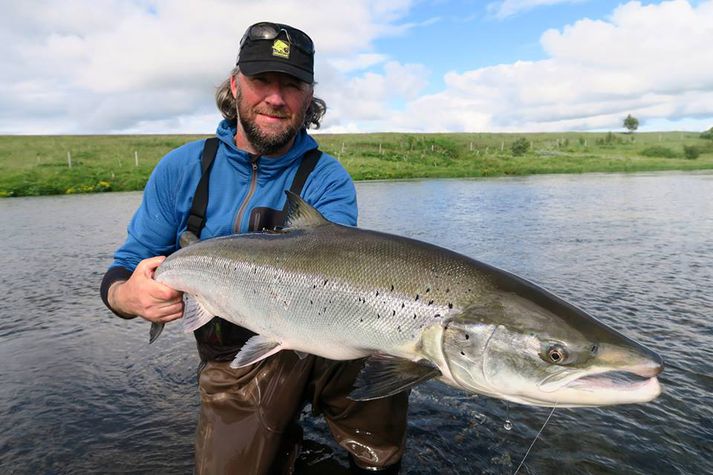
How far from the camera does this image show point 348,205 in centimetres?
366

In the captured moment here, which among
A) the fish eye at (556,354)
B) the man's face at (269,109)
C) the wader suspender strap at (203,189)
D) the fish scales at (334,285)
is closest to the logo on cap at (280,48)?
the man's face at (269,109)

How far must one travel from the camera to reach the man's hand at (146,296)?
10.5 feet

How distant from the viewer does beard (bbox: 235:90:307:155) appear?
3609 millimetres

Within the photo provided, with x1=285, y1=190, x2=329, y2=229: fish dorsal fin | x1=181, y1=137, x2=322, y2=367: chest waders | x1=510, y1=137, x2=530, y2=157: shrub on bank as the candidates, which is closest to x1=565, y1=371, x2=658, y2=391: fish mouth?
x1=285, y1=190, x2=329, y2=229: fish dorsal fin

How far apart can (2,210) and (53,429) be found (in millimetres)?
19803

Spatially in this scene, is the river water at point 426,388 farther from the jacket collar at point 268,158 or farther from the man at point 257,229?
the jacket collar at point 268,158

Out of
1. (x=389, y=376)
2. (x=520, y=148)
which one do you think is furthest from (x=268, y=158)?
(x=520, y=148)

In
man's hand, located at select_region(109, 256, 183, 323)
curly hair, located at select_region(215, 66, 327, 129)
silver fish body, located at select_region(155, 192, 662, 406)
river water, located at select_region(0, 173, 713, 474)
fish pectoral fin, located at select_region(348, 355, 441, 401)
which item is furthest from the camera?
curly hair, located at select_region(215, 66, 327, 129)

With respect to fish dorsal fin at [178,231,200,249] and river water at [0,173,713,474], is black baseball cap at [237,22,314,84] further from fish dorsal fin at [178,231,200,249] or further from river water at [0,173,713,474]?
river water at [0,173,713,474]

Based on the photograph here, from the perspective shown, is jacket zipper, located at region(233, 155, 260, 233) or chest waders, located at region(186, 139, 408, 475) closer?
chest waders, located at region(186, 139, 408, 475)

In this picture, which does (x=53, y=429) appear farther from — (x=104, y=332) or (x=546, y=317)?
(x=546, y=317)

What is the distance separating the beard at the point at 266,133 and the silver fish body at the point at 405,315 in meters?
0.75

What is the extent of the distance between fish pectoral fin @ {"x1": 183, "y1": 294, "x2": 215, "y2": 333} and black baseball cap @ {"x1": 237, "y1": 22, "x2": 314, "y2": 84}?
1.63 meters

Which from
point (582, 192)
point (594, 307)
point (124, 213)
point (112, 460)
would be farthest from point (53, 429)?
point (582, 192)
